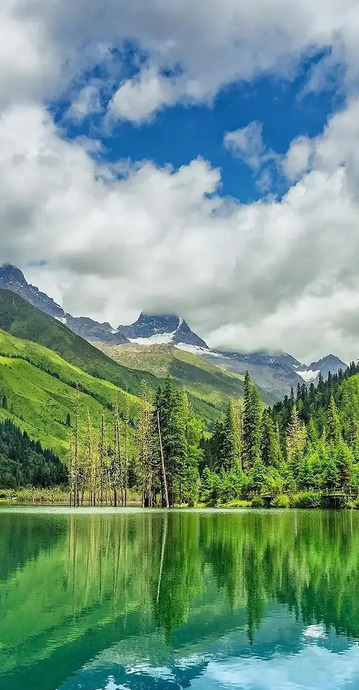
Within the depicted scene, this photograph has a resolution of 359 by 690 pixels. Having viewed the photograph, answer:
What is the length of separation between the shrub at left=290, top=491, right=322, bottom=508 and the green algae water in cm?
7393

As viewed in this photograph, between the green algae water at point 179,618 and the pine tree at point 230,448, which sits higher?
the pine tree at point 230,448

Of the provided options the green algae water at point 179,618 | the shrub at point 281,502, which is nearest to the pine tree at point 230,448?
the shrub at point 281,502

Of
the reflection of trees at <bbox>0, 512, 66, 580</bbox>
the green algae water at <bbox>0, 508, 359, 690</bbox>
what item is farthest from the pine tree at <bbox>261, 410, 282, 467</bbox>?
the green algae water at <bbox>0, 508, 359, 690</bbox>

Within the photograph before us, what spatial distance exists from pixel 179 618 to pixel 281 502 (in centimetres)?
9778

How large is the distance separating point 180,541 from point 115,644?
97.3 feet

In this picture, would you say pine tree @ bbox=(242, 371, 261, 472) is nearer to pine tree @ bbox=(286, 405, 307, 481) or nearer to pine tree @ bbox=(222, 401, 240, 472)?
pine tree @ bbox=(222, 401, 240, 472)

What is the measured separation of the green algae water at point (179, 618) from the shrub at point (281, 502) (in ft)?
246

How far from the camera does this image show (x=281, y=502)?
11825 cm

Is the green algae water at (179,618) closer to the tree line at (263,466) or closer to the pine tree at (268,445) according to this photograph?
the tree line at (263,466)

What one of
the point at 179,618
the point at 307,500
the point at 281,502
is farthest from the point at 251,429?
the point at 179,618

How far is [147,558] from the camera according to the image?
128 ft

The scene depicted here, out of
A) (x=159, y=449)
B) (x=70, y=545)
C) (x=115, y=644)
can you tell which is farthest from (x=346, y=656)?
(x=159, y=449)

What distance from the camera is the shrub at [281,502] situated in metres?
Answer: 118

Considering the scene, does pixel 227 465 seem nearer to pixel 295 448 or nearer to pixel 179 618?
pixel 295 448
